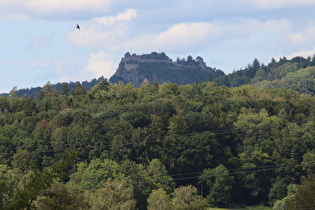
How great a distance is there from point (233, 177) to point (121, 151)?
1742 cm

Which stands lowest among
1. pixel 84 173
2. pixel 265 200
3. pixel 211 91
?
pixel 265 200

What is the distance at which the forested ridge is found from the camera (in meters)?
110

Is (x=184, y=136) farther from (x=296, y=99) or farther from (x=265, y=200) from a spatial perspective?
(x=296, y=99)

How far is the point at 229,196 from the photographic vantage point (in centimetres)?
11838

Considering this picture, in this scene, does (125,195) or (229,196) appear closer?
(125,195)

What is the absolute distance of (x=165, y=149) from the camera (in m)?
123

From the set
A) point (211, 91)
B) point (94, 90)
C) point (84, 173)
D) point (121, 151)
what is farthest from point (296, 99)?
point (84, 173)

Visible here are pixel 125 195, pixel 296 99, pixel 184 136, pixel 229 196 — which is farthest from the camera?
pixel 296 99

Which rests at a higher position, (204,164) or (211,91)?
(211,91)

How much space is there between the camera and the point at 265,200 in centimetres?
12325

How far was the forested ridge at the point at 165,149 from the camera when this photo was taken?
10988 cm

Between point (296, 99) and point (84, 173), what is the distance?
211ft

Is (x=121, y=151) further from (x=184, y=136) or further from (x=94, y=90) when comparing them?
(x=94, y=90)

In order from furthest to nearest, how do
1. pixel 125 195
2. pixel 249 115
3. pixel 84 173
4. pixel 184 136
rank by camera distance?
pixel 249 115 < pixel 184 136 < pixel 84 173 < pixel 125 195
